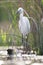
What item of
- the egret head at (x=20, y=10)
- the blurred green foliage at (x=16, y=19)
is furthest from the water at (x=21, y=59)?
the egret head at (x=20, y=10)

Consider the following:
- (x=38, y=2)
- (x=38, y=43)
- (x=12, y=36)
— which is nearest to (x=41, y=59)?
(x=38, y=43)

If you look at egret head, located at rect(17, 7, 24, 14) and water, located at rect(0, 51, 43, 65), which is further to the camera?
egret head, located at rect(17, 7, 24, 14)

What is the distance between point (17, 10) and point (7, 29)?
468mm

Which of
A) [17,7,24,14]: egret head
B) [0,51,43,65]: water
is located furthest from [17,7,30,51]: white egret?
[0,51,43,65]: water

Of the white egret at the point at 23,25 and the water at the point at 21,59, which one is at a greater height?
the white egret at the point at 23,25

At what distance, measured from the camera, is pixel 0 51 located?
546 cm

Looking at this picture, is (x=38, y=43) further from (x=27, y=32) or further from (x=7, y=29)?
(x=7, y=29)

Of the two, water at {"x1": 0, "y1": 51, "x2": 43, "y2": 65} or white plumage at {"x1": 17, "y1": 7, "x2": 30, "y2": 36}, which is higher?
white plumage at {"x1": 17, "y1": 7, "x2": 30, "y2": 36}

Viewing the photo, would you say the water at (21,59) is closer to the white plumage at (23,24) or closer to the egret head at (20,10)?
the white plumage at (23,24)

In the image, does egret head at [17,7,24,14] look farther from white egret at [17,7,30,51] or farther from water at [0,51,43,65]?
water at [0,51,43,65]

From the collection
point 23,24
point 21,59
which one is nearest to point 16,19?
point 23,24

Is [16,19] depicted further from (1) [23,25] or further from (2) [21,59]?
(2) [21,59]

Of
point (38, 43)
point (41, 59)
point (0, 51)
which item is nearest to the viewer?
point (41, 59)

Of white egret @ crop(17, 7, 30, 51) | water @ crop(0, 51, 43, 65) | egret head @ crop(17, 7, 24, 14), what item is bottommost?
water @ crop(0, 51, 43, 65)
